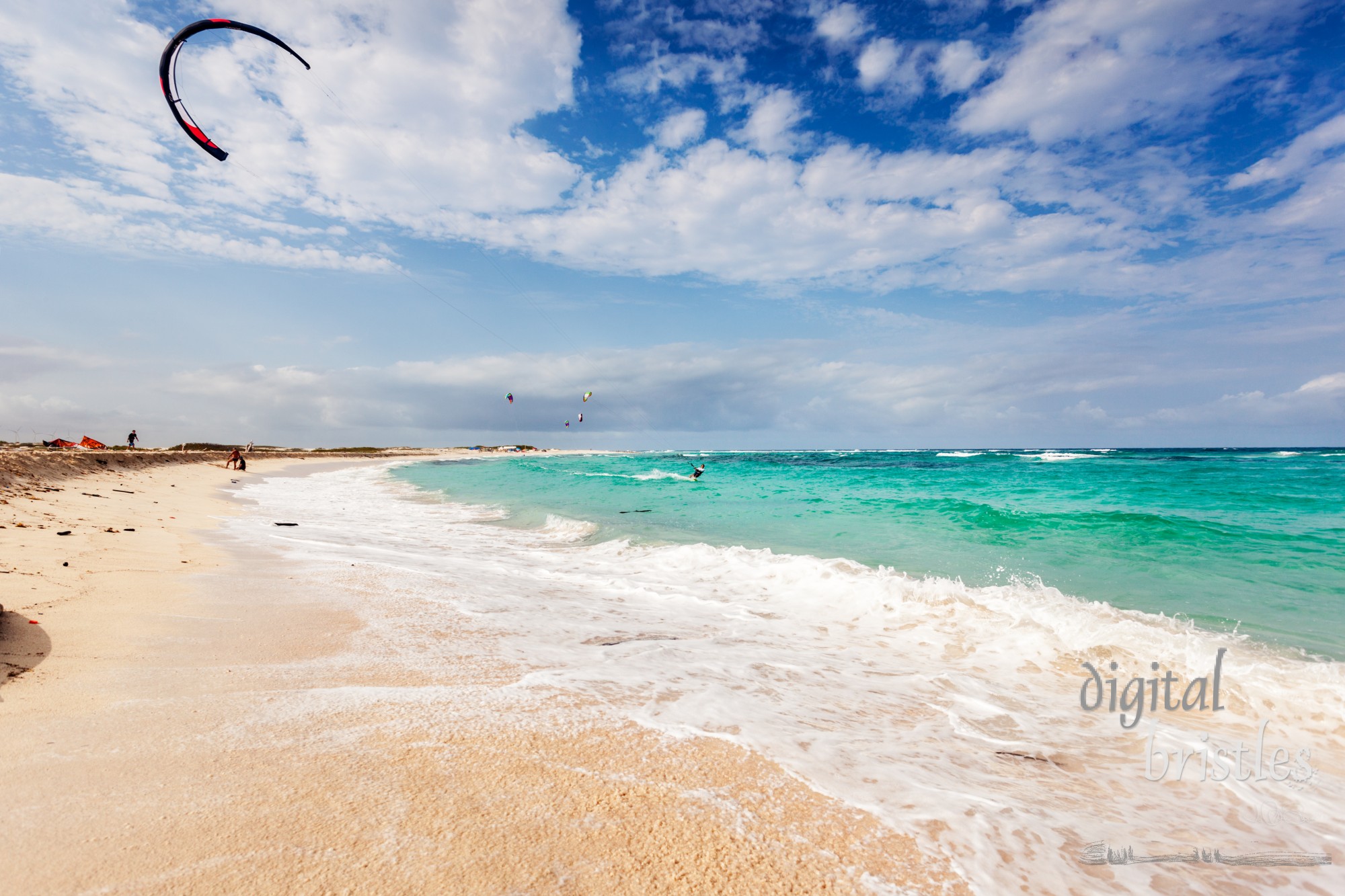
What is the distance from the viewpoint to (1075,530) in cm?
1373

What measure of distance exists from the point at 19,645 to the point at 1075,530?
17318 millimetres

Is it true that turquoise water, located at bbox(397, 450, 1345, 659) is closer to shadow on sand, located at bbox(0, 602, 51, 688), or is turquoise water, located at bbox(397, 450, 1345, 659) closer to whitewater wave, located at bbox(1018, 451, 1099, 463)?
shadow on sand, located at bbox(0, 602, 51, 688)

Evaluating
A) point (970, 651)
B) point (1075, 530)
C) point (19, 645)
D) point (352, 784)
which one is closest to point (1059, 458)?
point (1075, 530)

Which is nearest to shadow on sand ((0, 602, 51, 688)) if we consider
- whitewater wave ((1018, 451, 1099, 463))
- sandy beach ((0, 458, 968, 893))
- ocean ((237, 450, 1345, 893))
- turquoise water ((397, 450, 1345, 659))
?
sandy beach ((0, 458, 968, 893))

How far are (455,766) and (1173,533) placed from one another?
1579 cm

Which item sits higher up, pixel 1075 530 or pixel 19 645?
pixel 19 645

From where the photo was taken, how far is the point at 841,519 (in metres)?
16.1

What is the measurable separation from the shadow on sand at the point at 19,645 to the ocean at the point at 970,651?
2.26 m

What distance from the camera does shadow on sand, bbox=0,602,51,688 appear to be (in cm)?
339

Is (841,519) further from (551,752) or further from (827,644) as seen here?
(551,752)

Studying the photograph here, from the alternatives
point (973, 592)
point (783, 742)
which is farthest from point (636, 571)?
point (783, 742)

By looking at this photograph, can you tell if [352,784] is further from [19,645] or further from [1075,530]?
[1075,530]

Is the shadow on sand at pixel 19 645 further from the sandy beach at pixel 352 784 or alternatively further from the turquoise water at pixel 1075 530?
the turquoise water at pixel 1075 530

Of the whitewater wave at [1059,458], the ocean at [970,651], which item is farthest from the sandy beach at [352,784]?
the whitewater wave at [1059,458]
